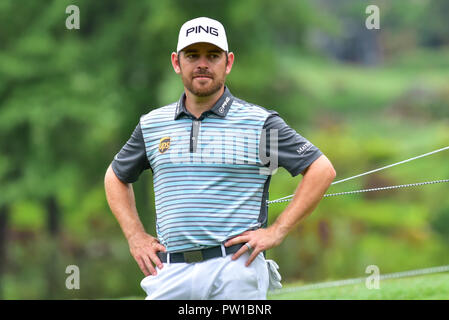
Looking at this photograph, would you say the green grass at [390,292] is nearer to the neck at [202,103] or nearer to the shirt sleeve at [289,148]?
the shirt sleeve at [289,148]

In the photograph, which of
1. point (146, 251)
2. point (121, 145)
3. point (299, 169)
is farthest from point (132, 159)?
point (121, 145)

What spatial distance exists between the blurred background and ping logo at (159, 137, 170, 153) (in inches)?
377

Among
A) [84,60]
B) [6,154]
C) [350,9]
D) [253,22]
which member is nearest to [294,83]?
[253,22]

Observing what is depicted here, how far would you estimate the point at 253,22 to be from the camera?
16469 millimetres

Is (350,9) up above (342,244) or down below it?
above

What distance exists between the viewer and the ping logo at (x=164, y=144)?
392 centimetres

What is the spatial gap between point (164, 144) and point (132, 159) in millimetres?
265

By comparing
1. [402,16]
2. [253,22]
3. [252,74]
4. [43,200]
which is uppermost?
[402,16]

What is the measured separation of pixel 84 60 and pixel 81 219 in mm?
4939

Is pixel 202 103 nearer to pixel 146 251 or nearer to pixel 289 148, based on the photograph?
pixel 289 148

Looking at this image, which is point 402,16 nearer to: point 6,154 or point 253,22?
point 253,22

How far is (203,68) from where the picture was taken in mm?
3910

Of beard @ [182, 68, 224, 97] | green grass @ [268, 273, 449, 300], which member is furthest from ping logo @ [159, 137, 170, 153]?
green grass @ [268, 273, 449, 300]

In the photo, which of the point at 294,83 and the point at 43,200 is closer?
the point at 43,200
